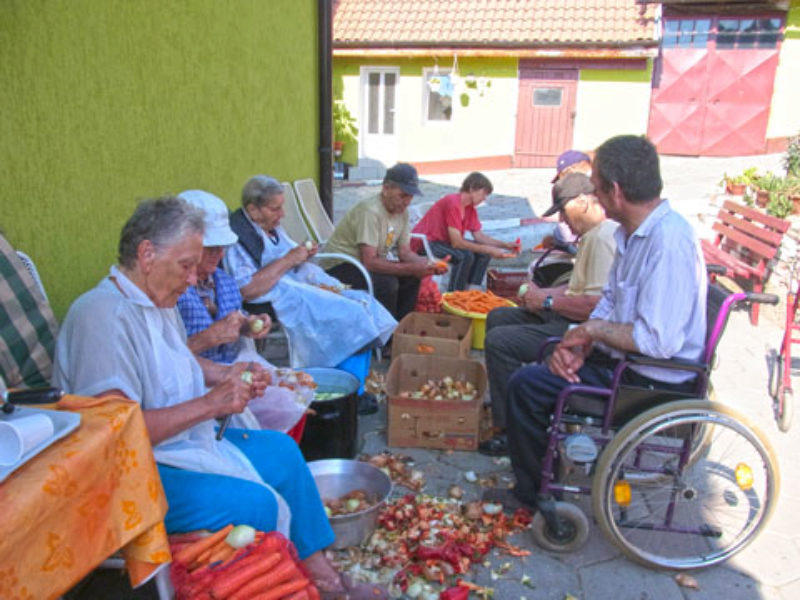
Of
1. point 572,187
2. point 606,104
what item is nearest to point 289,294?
point 572,187

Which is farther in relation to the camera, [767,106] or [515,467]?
[767,106]

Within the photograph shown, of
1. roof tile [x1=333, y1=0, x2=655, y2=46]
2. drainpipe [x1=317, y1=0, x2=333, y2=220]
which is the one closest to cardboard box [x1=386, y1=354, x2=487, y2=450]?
drainpipe [x1=317, y1=0, x2=333, y2=220]

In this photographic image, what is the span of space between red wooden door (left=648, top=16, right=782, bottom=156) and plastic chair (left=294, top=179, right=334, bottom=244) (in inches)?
529

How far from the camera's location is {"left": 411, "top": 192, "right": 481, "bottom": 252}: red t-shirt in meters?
6.35

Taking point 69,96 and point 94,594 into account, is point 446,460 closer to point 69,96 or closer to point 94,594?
point 94,594

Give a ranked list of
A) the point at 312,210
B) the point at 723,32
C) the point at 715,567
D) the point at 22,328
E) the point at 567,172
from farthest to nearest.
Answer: the point at 723,32 → the point at 312,210 → the point at 567,172 → the point at 715,567 → the point at 22,328

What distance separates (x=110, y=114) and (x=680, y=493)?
3246 millimetres

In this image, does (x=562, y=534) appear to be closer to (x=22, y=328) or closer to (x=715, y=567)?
(x=715, y=567)

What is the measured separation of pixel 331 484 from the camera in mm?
3129

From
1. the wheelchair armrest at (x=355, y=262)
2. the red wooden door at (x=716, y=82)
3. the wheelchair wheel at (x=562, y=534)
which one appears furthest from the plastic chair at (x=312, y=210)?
the red wooden door at (x=716, y=82)

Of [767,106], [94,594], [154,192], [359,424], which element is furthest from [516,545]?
[767,106]

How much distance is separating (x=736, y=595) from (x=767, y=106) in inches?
676

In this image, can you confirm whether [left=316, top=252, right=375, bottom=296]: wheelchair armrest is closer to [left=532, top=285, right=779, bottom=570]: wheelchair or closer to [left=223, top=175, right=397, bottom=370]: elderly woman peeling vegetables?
[left=223, top=175, right=397, bottom=370]: elderly woman peeling vegetables

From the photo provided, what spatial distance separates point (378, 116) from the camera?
17.9 m
